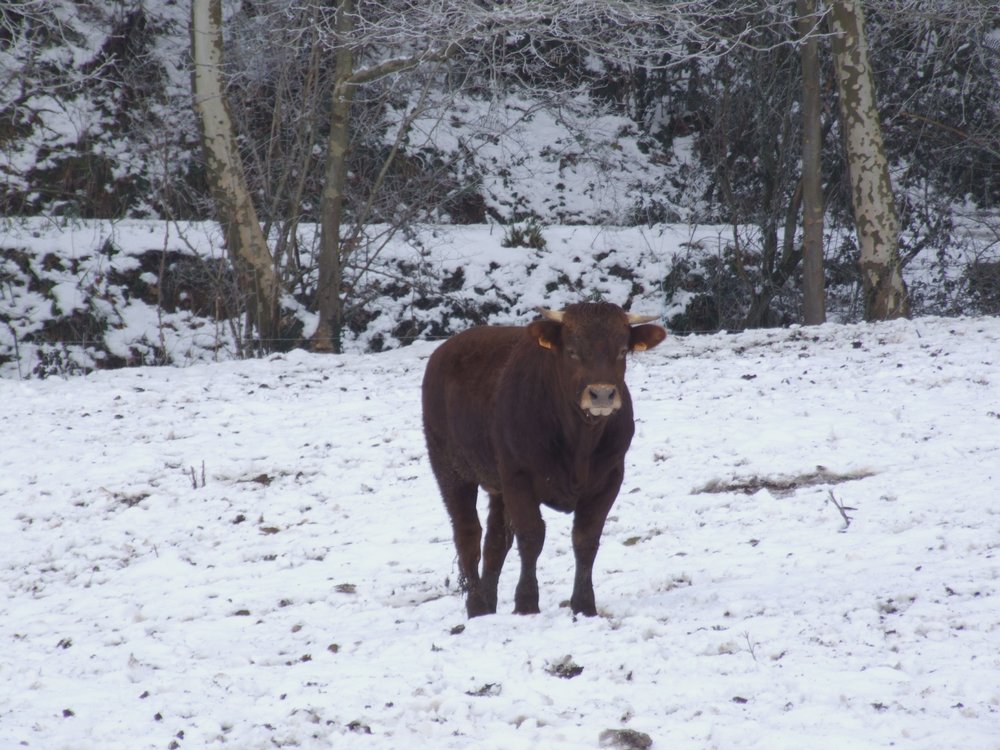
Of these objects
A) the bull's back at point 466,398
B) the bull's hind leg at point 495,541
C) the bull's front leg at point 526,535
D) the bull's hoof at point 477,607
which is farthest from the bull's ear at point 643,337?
the bull's hoof at point 477,607

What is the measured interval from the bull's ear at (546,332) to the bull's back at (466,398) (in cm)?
57

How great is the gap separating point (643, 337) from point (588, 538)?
1.00m

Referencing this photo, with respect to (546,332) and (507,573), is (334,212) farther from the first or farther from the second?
(546,332)

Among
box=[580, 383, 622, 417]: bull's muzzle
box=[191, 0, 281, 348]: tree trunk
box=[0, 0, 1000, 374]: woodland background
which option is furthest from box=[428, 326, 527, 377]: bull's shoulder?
box=[191, 0, 281, 348]: tree trunk

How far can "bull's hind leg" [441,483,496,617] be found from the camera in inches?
228

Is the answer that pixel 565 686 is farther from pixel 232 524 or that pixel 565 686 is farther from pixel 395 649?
pixel 232 524

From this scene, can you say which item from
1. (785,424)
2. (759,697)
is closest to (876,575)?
(759,697)

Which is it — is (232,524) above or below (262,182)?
below

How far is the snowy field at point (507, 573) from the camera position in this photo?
3.76 m

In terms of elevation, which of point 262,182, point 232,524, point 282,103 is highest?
point 282,103

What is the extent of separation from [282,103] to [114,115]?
219 inches

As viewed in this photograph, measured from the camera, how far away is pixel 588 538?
5137 mm

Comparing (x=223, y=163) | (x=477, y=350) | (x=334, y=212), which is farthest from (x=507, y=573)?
(x=223, y=163)

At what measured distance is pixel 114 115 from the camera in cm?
1927
